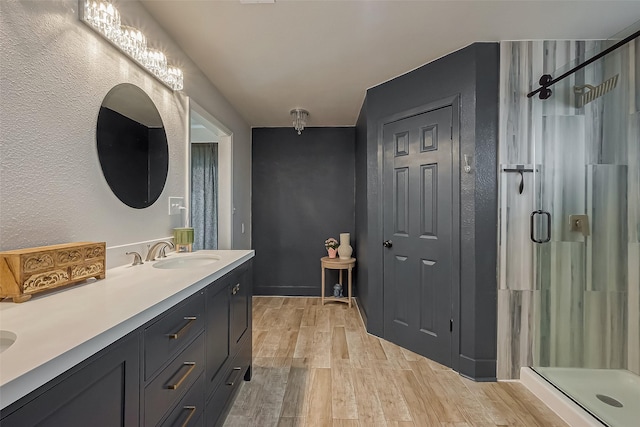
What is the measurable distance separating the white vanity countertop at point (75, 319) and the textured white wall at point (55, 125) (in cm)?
28

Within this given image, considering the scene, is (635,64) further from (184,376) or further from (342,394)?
(184,376)

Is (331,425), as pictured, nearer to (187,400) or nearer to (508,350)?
(187,400)

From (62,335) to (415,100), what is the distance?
2607 millimetres

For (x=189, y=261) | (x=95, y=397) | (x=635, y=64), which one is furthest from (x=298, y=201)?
(x=95, y=397)

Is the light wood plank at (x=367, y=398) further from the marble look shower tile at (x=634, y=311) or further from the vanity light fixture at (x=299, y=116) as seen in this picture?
the vanity light fixture at (x=299, y=116)

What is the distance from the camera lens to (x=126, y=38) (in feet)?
4.80

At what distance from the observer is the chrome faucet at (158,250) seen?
5.39 ft

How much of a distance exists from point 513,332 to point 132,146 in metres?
2.74

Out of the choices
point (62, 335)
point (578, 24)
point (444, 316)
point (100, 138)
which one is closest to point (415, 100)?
point (578, 24)

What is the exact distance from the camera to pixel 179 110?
2084mm

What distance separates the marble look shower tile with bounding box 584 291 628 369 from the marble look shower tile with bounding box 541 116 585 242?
44cm

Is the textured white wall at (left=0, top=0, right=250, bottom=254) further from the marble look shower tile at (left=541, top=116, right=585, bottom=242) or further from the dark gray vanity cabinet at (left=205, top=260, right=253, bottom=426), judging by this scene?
the marble look shower tile at (left=541, top=116, right=585, bottom=242)

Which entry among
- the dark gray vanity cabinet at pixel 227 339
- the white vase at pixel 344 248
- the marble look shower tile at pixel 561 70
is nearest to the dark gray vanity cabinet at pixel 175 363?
the dark gray vanity cabinet at pixel 227 339

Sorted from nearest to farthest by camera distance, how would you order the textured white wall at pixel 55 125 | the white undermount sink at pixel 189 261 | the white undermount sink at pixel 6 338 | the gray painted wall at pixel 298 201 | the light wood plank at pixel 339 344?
the white undermount sink at pixel 6 338, the textured white wall at pixel 55 125, the white undermount sink at pixel 189 261, the light wood plank at pixel 339 344, the gray painted wall at pixel 298 201
